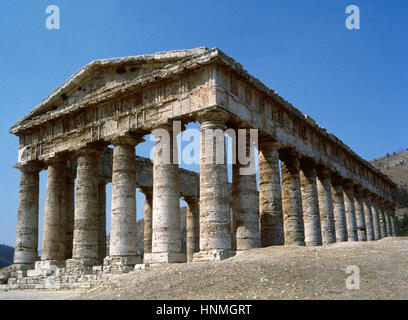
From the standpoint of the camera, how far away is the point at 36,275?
2080cm

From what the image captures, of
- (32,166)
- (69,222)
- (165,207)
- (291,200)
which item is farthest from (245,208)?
(32,166)

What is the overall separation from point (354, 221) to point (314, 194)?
907cm

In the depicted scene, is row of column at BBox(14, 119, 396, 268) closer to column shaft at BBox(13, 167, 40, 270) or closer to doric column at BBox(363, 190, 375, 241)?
column shaft at BBox(13, 167, 40, 270)

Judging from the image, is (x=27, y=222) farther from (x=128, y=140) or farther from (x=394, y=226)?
(x=394, y=226)

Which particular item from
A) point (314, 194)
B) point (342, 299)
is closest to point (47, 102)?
point (314, 194)

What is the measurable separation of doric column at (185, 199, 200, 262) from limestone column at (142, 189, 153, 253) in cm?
311

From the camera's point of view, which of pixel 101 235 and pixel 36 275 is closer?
pixel 36 275

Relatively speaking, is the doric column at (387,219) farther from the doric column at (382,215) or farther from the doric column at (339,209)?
the doric column at (339,209)

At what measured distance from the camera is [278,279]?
11.5m

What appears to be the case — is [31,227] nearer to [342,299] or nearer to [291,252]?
[291,252]

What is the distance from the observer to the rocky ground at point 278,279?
10.4 meters

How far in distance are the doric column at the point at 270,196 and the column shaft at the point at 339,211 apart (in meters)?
10.8

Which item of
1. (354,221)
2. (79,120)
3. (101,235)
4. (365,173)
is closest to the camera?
(79,120)

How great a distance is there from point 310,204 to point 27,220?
15.0m
